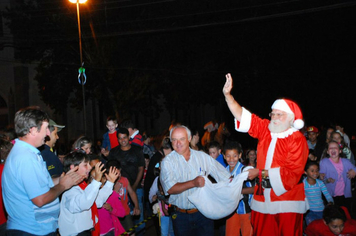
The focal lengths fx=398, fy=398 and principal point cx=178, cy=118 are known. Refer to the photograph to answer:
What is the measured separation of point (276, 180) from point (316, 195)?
3167mm

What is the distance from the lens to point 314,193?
7234 millimetres

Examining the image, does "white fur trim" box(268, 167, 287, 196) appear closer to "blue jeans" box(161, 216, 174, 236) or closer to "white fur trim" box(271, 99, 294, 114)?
"white fur trim" box(271, 99, 294, 114)

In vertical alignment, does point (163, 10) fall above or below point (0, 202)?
above

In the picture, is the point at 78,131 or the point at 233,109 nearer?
the point at 233,109

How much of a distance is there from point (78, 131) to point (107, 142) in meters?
24.1

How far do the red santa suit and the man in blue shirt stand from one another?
2196mm

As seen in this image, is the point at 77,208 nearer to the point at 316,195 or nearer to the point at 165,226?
the point at 165,226

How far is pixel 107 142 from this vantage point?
931cm

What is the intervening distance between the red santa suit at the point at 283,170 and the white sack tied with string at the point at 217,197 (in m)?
0.29

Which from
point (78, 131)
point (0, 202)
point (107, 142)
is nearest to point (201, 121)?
point (78, 131)

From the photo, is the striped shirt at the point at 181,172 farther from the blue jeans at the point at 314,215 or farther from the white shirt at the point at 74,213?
the blue jeans at the point at 314,215

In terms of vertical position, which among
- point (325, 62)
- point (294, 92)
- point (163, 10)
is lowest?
point (294, 92)

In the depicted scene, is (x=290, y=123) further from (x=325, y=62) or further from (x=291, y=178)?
(x=325, y=62)

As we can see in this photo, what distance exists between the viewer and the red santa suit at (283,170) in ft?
14.7
